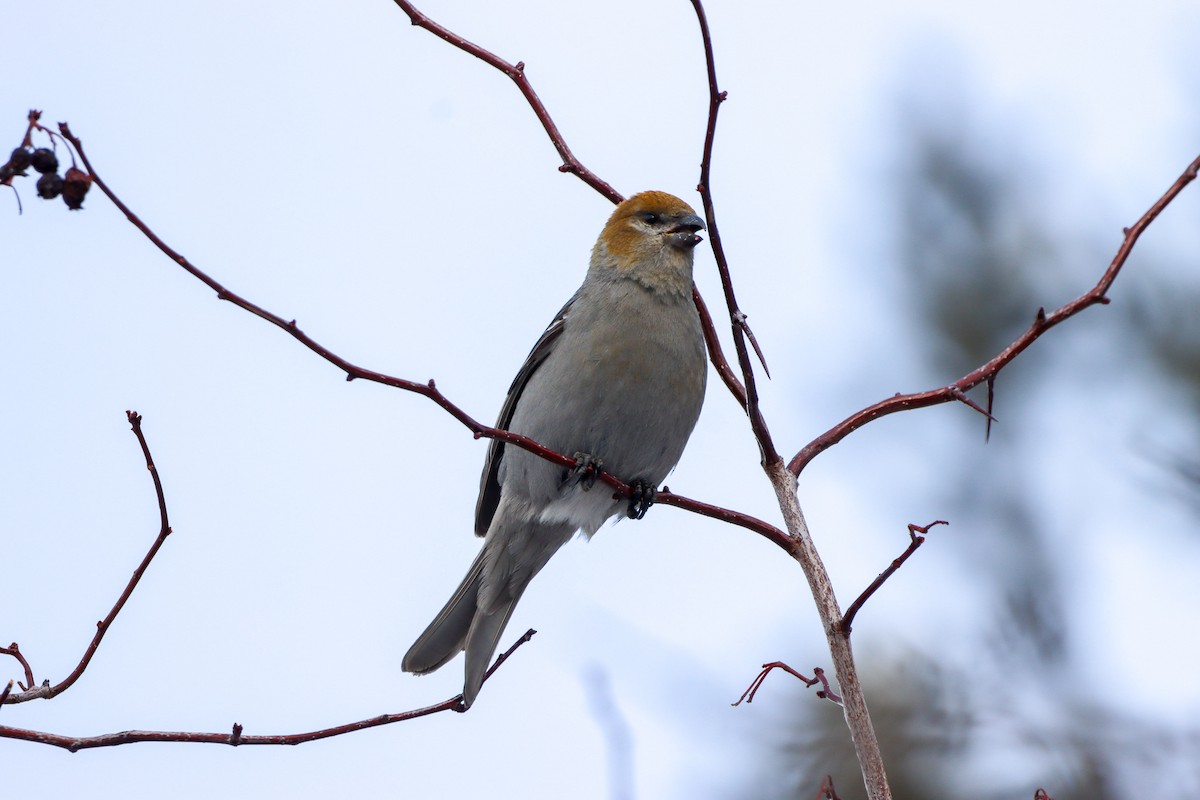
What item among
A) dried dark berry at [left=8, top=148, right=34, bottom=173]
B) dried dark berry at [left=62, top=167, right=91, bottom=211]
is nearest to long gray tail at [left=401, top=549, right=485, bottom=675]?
dried dark berry at [left=62, top=167, right=91, bottom=211]

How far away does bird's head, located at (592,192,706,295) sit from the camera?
18.2ft

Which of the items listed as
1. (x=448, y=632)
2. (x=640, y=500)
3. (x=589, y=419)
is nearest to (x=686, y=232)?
(x=589, y=419)

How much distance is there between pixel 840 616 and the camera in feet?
9.80

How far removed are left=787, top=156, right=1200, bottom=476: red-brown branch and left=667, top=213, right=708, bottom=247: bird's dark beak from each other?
2.19m

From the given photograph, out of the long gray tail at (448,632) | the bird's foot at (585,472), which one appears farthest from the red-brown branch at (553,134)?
the long gray tail at (448,632)

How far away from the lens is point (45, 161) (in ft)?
9.58

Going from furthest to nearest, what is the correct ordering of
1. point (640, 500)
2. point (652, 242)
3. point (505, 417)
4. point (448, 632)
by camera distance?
point (505, 417), point (652, 242), point (448, 632), point (640, 500)

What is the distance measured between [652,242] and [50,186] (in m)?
3.11

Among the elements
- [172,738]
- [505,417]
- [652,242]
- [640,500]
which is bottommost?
[172,738]

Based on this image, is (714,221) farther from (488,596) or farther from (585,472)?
(488,596)

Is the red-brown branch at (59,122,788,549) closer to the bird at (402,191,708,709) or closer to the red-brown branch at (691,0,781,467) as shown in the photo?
the red-brown branch at (691,0,781,467)

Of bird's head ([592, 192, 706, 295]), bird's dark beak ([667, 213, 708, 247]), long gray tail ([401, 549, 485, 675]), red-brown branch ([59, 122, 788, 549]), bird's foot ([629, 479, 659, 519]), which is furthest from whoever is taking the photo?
bird's dark beak ([667, 213, 708, 247])

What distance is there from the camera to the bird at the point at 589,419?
16.8 ft

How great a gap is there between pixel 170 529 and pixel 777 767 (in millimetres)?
4362
